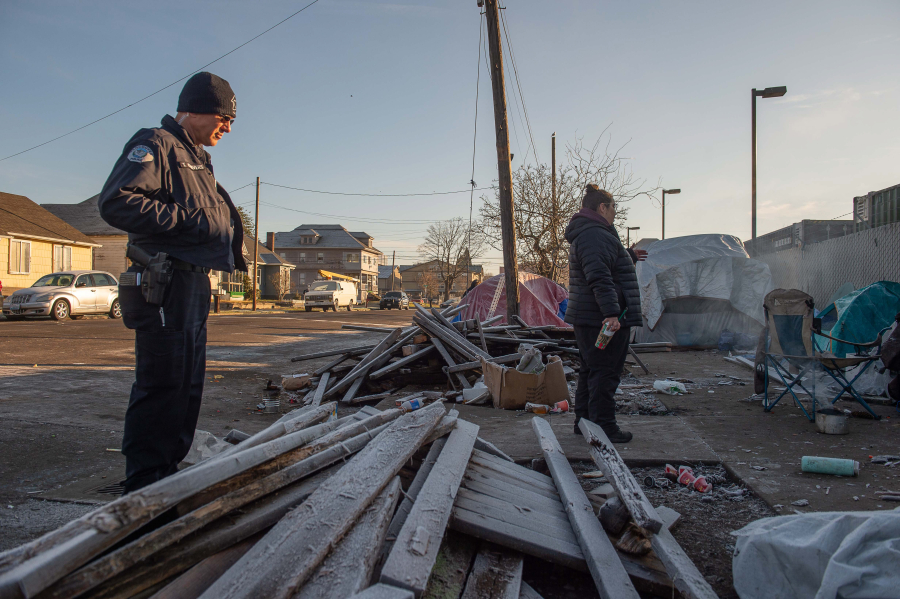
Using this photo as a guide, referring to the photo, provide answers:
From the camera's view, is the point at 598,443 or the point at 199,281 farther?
the point at 598,443

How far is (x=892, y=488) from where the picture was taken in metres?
2.96

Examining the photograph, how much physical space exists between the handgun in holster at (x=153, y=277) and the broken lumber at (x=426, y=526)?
1.34 metres

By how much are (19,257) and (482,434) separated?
2901cm

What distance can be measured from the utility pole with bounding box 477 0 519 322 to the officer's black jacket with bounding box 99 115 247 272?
311 inches

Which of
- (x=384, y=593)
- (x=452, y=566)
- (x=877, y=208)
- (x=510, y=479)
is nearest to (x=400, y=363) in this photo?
(x=510, y=479)

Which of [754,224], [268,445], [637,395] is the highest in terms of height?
[754,224]

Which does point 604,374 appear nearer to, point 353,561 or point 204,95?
point 353,561

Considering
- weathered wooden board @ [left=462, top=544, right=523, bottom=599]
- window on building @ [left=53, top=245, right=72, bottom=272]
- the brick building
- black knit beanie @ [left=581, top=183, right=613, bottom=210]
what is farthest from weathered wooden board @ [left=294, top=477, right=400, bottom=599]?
the brick building

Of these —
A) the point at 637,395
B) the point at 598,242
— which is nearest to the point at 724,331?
the point at 637,395

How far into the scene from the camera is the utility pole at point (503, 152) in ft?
33.5

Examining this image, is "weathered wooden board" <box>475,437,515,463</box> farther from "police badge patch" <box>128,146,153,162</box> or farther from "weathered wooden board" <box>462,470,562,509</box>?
"police badge patch" <box>128,146,153,162</box>

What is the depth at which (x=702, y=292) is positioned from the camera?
11719 mm

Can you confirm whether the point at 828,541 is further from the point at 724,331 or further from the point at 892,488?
the point at 724,331

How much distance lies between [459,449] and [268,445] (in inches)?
37.5
